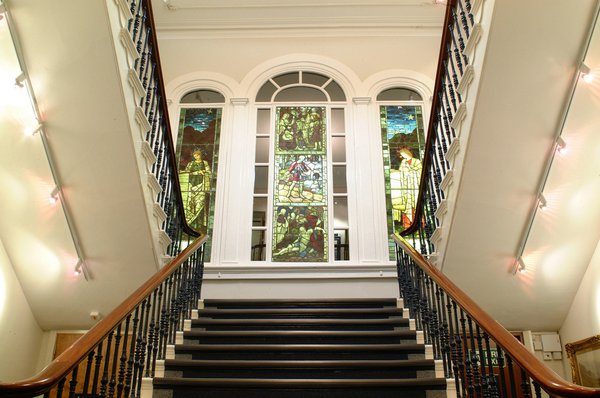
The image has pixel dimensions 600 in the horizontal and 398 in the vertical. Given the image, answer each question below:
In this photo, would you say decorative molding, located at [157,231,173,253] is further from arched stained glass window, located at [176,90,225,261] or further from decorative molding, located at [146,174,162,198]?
arched stained glass window, located at [176,90,225,261]

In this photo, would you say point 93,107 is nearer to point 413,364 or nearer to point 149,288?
point 149,288

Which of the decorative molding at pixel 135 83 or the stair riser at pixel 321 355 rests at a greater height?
the decorative molding at pixel 135 83

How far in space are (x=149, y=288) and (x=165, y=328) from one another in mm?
802

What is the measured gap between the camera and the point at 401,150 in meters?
7.35

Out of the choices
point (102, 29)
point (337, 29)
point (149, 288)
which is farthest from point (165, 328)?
point (337, 29)

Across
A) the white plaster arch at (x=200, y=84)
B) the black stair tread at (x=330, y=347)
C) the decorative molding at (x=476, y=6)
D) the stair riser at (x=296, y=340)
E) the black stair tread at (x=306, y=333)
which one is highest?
the white plaster arch at (x=200, y=84)

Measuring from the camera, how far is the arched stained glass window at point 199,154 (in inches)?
278

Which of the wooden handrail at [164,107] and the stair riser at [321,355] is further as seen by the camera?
the wooden handrail at [164,107]

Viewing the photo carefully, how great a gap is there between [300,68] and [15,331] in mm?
4967

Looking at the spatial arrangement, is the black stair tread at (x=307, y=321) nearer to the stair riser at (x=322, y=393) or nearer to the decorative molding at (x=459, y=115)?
the stair riser at (x=322, y=393)

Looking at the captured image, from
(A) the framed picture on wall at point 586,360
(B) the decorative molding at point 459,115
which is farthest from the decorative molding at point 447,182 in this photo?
(A) the framed picture on wall at point 586,360

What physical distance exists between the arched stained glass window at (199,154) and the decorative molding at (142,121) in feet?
8.80

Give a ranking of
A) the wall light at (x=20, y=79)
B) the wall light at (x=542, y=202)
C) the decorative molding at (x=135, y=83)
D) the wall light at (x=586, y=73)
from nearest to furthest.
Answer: the wall light at (x=586, y=73) → the wall light at (x=20, y=79) → the decorative molding at (x=135, y=83) → the wall light at (x=542, y=202)

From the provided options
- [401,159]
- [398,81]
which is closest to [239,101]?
[398,81]
